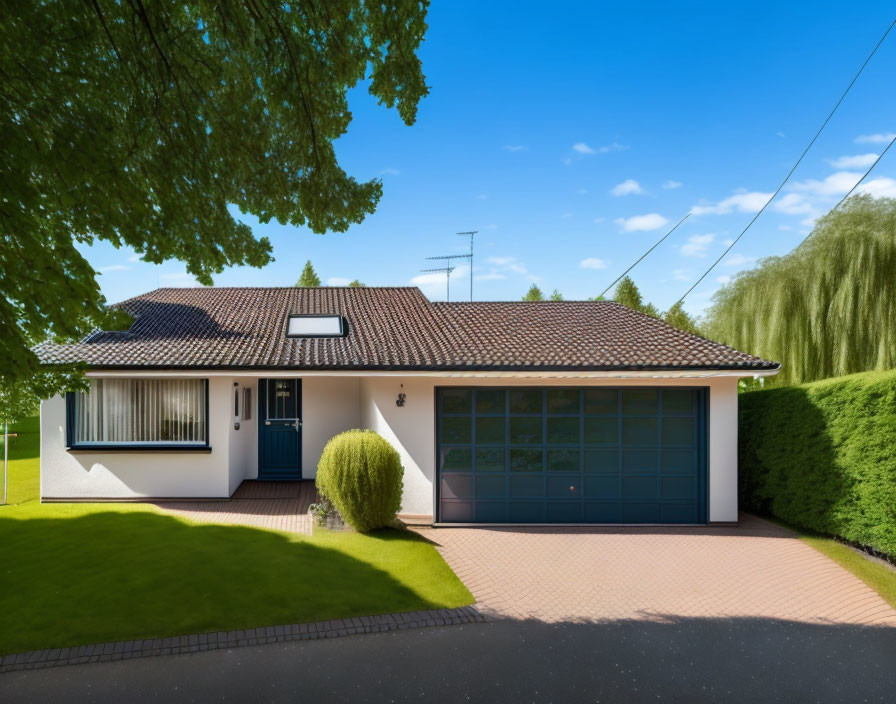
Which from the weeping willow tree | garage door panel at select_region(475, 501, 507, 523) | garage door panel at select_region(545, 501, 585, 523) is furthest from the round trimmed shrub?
the weeping willow tree

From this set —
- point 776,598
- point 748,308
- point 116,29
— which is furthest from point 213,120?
point 748,308

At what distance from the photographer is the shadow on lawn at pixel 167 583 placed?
580cm

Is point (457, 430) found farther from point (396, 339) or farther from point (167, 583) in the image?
point (167, 583)

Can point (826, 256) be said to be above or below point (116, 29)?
below

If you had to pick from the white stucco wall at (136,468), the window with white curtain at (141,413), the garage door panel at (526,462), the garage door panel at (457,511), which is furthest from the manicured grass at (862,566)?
the window with white curtain at (141,413)

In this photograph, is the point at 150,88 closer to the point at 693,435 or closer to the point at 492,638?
the point at 492,638

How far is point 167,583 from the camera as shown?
22.4 feet

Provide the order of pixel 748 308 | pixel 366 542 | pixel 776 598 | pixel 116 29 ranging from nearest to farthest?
pixel 116 29 → pixel 776 598 → pixel 366 542 → pixel 748 308

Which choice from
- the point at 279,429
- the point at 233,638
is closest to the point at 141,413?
the point at 279,429

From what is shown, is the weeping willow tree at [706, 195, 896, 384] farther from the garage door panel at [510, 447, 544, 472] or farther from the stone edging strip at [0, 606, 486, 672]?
the stone edging strip at [0, 606, 486, 672]

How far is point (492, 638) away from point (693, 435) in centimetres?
696

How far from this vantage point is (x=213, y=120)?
18.3 ft

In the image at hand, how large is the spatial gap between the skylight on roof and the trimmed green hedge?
392 inches

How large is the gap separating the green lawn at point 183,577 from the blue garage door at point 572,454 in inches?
77.1
